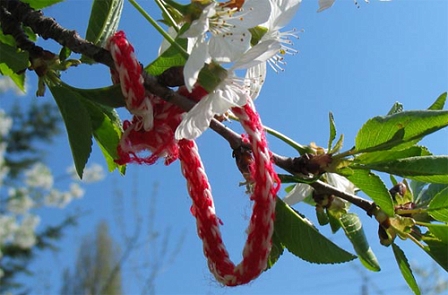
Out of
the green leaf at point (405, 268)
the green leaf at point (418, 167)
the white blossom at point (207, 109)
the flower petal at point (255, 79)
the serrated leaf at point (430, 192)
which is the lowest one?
the green leaf at point (405, 268)

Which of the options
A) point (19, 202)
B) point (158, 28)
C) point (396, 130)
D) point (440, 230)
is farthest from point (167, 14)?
point (19, 202)

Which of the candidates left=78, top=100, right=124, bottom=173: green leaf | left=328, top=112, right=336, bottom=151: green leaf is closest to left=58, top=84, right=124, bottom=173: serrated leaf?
left=78, top=100, right=124, bottom=173: green leaf

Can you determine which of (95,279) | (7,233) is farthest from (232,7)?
(95,279)

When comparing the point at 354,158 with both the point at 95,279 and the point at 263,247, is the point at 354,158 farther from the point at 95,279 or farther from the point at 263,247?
the point at 95,279

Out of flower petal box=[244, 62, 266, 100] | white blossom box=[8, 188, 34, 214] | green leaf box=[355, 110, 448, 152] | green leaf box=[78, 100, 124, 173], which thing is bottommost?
green leaf box=[355, 110, 448, 152]

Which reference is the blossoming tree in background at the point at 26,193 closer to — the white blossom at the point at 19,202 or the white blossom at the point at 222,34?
the white blossom at the point at 19,202

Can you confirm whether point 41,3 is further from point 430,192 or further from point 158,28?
point 430,192

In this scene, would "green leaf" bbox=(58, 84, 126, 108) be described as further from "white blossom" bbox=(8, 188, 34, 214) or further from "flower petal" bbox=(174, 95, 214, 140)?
"white blossom" bbox=(8, 188, 34, 214)

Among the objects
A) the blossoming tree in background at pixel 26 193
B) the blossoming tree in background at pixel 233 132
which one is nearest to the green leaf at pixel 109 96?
the blossoming tree in background at pixel 233 132
